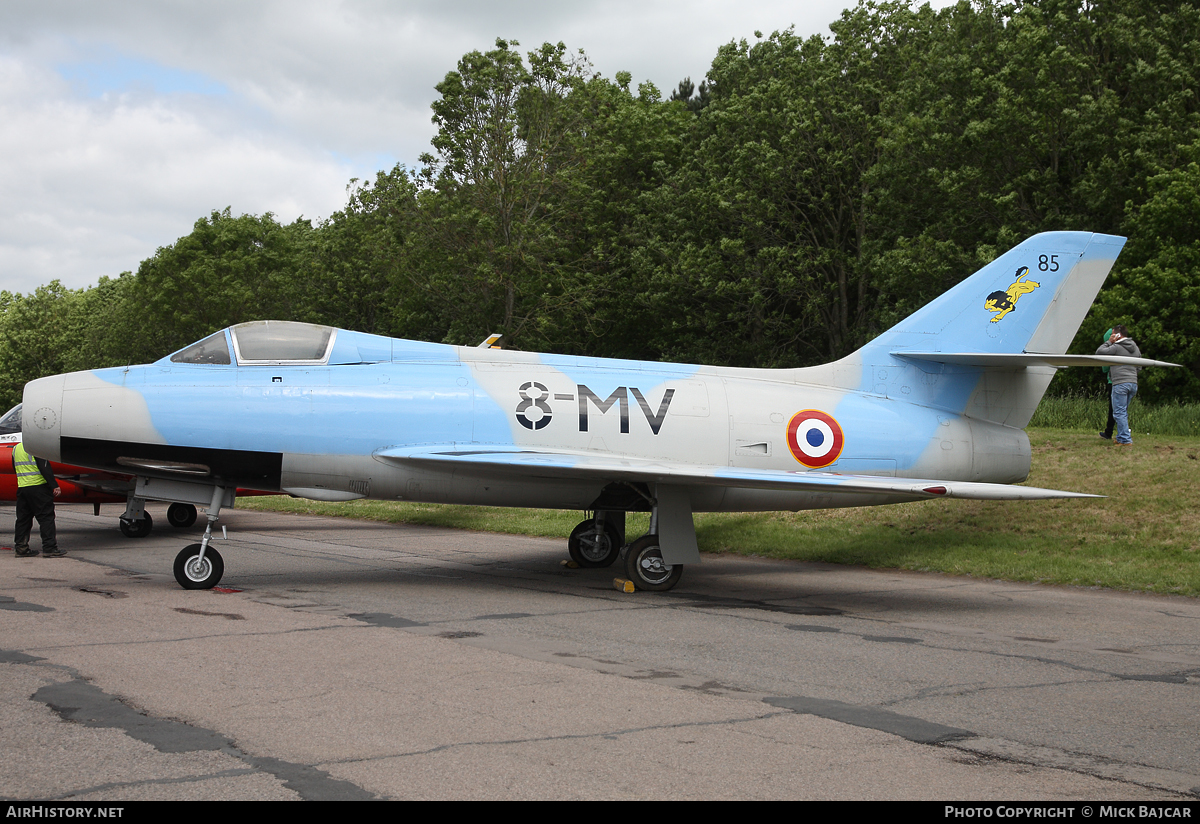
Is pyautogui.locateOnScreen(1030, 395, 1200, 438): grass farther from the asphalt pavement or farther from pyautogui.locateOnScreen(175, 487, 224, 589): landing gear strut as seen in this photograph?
pyautogui.locateOnScreen(175, 487, 224, 589): landing gear strut

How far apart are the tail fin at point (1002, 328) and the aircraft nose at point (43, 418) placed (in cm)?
933

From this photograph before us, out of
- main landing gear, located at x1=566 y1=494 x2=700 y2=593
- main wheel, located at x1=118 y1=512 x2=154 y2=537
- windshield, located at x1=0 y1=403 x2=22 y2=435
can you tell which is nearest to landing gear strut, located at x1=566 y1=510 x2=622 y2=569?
main landing gear, located at x1=566 y1=494 x2=700 y2=593

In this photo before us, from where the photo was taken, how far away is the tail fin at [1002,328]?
12539mm

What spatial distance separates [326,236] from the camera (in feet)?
181

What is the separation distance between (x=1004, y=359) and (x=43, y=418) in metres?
10.9

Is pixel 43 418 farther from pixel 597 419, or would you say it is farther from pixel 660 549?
pixel 660 549

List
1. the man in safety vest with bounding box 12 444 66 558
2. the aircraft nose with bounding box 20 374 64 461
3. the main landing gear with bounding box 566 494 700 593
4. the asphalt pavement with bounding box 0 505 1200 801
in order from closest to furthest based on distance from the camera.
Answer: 1. the asphalt pavement with bounding box 0 505 1200 801
2. the aircraft nose with bounding box 20 374 64 461
3. the main landing gear with bounding box 566 494 700 593
4. the man in safety vest with bounding box 12 444 66 558

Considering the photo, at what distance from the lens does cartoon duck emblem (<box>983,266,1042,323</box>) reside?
12516mm

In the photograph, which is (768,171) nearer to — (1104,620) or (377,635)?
(1104,620)

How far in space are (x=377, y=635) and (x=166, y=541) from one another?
32.6ft

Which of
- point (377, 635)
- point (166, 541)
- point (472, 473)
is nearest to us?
point (377, 635)

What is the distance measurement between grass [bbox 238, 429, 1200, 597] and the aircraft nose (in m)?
8.36

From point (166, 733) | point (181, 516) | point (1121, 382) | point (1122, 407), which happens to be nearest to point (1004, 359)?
point (1121, 382)
